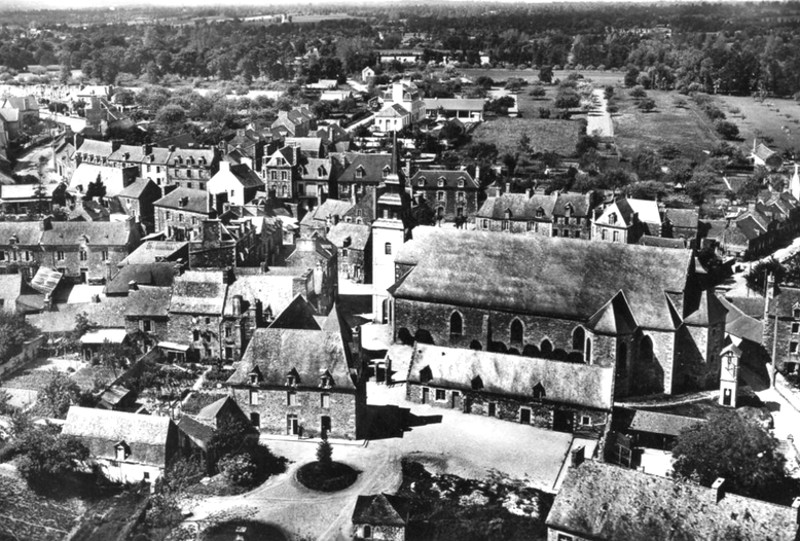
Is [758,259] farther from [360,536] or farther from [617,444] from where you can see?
[360,536]

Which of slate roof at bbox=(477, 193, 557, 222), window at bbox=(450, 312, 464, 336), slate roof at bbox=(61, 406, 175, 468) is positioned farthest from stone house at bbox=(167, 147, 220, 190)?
slate roof at bbox=(61, 406, 175, 468)

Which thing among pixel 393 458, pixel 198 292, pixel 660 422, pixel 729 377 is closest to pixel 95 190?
pixel 198 292

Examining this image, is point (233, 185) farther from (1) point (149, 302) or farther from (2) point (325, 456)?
(2) point (325, 456)

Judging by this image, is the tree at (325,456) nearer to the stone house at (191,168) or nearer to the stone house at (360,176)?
the stone house at (360,176)

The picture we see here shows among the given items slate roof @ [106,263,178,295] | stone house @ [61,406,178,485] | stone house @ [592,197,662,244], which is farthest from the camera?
stone house @ [592,197,662,244]

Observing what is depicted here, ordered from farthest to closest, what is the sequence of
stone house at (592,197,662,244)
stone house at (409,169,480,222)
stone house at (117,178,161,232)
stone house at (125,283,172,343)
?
stone house at (409,169,480,222) < stone house at (117,178,161,232) < stone house at (592,197,662,244) < stone house at (125,283,172,343)

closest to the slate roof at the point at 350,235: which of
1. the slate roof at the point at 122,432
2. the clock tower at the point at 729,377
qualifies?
the clock tower at the point at 729,377

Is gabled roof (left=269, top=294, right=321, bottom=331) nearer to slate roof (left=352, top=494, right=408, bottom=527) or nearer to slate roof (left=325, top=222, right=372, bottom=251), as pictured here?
slate roof (left=352, top=494, right=408, bottom=527)
